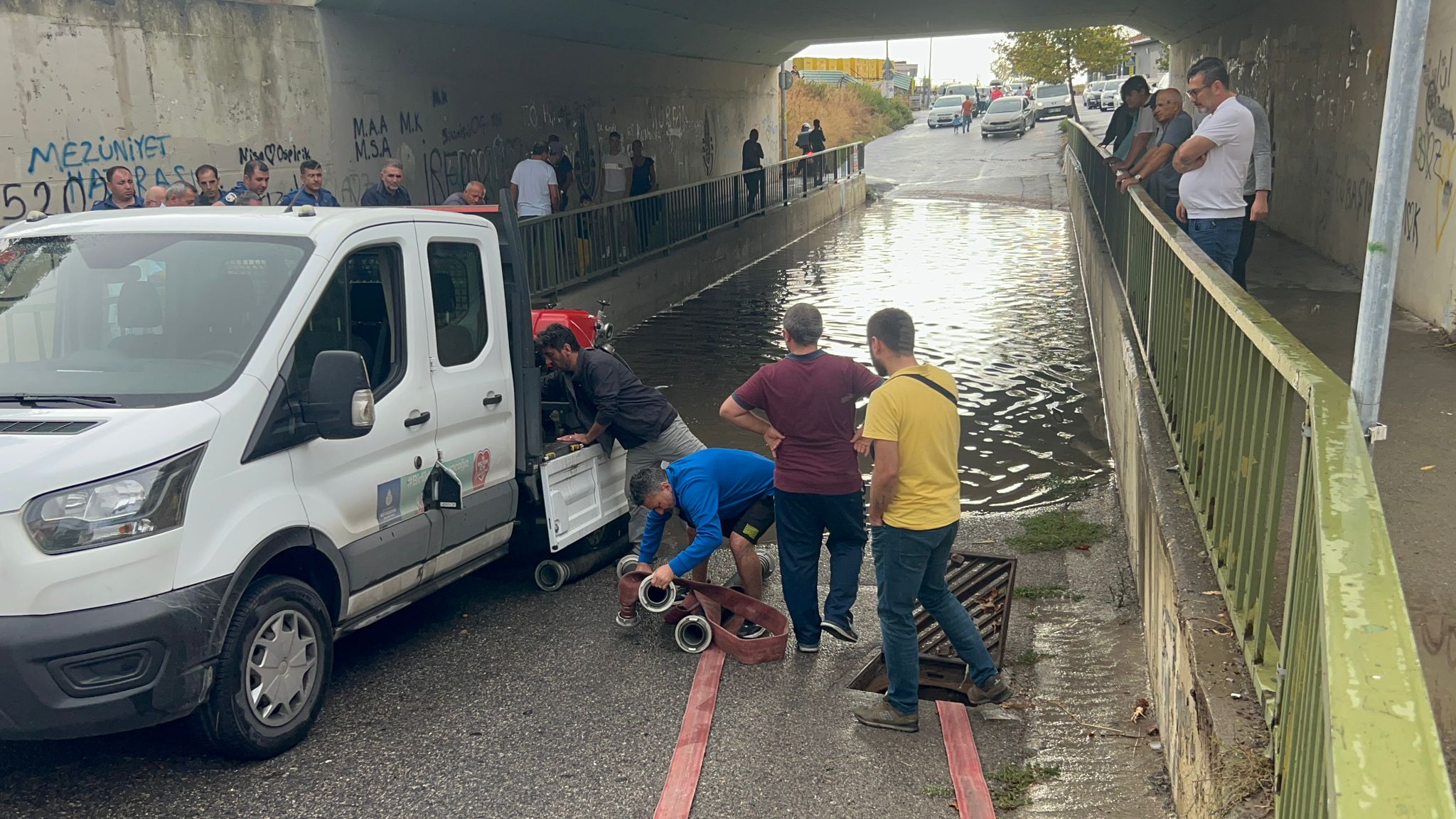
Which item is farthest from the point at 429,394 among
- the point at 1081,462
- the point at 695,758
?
the point at 1081,462

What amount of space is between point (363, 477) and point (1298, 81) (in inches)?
545

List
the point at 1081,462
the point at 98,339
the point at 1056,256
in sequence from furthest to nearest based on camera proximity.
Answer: the point at 1056,256
the point at 1081,462
the point at 98,339

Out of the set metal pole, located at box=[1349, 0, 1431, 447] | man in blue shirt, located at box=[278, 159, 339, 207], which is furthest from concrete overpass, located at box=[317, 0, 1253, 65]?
metal pole, located at box=[1349, 0, 1431, 447]

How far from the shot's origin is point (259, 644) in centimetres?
438

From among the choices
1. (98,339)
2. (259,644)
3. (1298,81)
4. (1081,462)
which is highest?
(1298,81)

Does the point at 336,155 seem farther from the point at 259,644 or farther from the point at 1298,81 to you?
the point at 1298,81

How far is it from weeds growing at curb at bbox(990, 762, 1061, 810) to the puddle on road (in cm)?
335

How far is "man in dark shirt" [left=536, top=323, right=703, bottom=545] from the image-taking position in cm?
659

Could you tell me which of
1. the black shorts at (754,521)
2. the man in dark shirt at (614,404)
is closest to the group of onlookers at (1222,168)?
the black shorts at (754,521)

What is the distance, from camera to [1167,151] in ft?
29.1

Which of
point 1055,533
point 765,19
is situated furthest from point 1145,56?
point 1055,533

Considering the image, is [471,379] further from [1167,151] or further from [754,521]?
[1167,151]

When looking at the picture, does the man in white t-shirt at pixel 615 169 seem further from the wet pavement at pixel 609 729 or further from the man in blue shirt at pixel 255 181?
the wet pavement at pixel 609 729

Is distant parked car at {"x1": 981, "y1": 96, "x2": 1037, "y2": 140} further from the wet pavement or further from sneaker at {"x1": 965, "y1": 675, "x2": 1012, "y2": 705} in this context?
sneaker at {"x1": 965, "y1": 675, "x2": 1012, "y2": 705}
